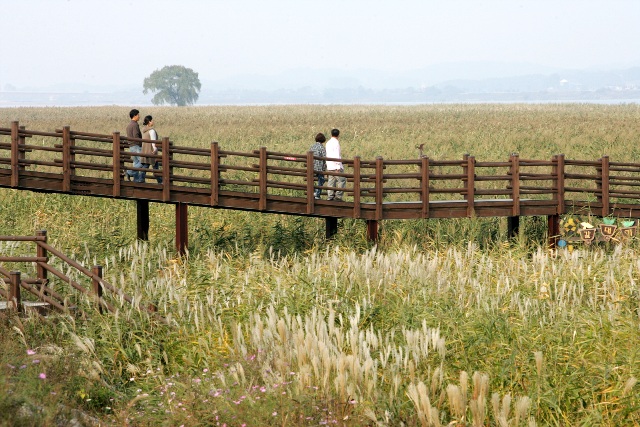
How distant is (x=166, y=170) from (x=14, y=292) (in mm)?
6859

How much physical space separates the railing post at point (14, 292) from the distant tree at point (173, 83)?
573 ft

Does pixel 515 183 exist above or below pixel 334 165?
below

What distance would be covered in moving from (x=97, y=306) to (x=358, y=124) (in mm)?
49409

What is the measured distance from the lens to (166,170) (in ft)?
60.7

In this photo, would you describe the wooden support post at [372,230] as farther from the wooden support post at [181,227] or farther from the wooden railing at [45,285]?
the wooden railing at [45,285]

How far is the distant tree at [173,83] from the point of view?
184375 millimetres

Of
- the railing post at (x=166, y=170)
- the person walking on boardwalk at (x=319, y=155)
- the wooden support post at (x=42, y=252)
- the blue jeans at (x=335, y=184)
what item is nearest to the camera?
the wooden support post at (x=42, y=252)

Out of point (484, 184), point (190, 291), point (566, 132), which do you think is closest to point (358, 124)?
point (566, 132)

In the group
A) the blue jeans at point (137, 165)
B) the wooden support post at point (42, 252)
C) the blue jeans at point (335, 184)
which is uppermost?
the blue jeans at point (137, 165)

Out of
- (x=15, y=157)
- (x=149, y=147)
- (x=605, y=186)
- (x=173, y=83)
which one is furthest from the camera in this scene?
(x=173, y=83)

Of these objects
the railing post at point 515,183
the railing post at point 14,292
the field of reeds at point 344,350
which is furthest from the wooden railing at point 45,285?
the railing post at point 515,183

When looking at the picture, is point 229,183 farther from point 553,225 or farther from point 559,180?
point 553,225

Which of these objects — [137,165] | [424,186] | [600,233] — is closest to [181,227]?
[137,165]

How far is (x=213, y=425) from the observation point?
905 centimetres
